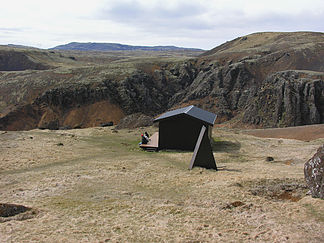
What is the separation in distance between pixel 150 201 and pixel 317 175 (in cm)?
585

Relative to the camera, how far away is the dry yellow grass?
761 centimetres

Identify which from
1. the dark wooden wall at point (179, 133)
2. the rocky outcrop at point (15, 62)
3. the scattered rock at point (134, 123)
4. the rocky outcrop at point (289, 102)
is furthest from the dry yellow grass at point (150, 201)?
the rocky outcrop at point (15, 62)

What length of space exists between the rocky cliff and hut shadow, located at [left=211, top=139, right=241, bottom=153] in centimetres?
1934

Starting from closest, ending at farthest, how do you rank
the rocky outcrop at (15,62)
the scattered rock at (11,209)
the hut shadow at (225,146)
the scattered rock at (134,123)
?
the scattered rock at (11,209) → the hut shadow at (225,146) → the scattered rock at (134,123) → the rocky outcrop at (15,62)

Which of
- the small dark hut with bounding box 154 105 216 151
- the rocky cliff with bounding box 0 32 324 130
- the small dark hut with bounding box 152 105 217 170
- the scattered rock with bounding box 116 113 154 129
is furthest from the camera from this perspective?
the rocky cliff with bounding box 0 32 324 130

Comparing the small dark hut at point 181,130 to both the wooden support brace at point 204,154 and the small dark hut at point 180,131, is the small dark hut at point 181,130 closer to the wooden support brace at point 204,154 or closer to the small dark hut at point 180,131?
the small dark hut at point 180,131

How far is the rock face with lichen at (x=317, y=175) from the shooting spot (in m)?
9.31

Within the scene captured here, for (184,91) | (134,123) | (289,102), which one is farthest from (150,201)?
(184,91)

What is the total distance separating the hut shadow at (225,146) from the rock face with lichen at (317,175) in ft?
47.7

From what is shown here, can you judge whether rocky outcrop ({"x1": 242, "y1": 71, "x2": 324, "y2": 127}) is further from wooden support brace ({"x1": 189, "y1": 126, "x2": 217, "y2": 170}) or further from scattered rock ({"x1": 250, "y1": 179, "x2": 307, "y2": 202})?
scattered rock ({"x1": 250, "y1": 179, "x2": 307, "y2": 202})

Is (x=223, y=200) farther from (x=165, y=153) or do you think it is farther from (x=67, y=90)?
(x=67, y=90)

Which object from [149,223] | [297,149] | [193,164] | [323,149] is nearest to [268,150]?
[297,149]

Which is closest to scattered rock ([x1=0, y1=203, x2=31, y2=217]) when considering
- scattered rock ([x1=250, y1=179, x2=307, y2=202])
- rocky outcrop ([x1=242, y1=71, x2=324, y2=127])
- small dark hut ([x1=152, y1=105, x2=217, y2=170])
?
scattered rock ([x1=250, y1=179, x2=307, y2=202])

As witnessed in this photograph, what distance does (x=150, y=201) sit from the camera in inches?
420
